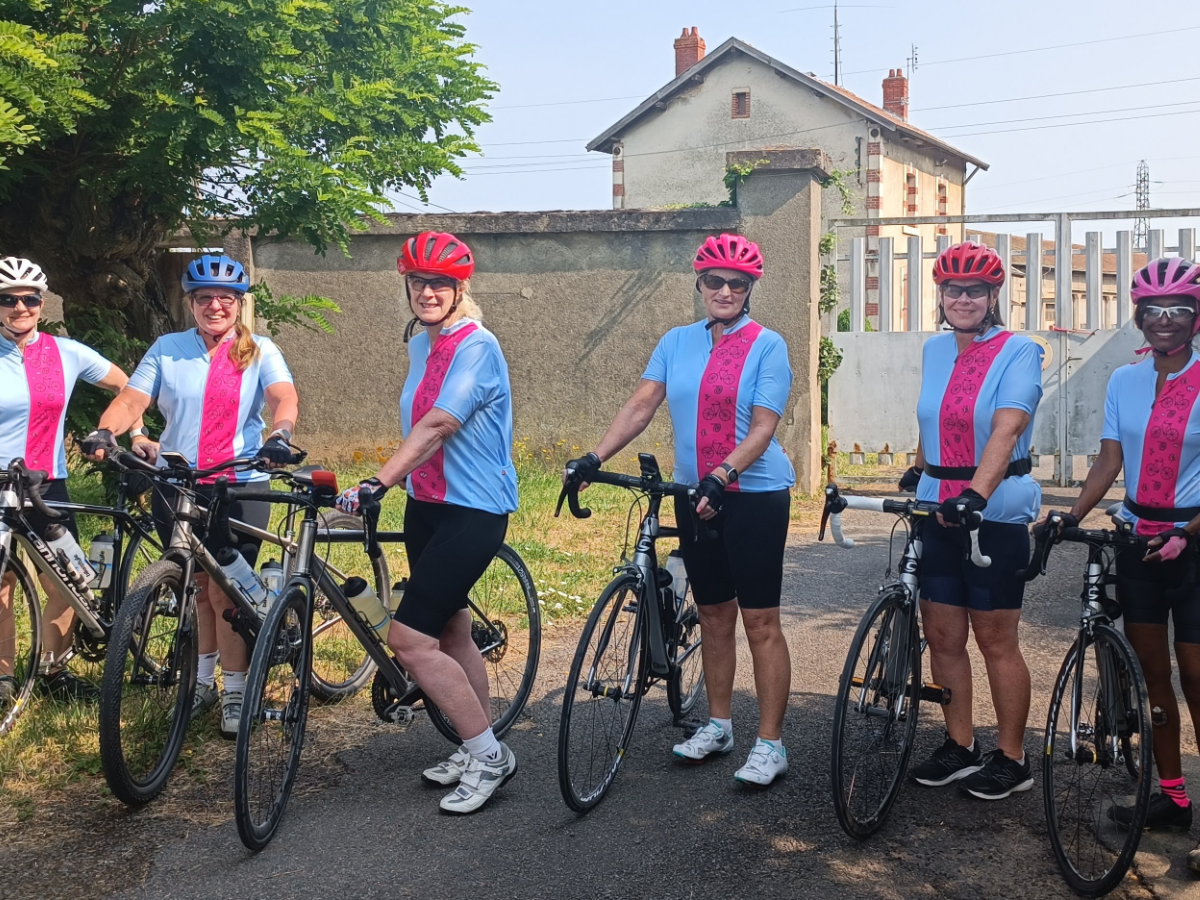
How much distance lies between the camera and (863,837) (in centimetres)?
430

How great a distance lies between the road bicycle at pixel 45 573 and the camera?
4.91 m

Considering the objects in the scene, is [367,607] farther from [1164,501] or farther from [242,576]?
[1164,501]

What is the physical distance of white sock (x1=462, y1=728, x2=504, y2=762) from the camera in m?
4.63

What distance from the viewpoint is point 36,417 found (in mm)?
5379

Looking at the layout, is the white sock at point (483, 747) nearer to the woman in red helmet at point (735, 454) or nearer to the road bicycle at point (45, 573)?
the woman in red helmet at point (735, 454)

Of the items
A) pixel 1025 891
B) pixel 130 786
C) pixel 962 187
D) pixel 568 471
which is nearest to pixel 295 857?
pixel 130 786

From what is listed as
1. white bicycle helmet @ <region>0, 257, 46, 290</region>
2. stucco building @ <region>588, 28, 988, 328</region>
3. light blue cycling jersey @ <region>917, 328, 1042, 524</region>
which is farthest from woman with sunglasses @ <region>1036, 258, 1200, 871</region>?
stucco building @ <region>588, 28, 988, 328</region>

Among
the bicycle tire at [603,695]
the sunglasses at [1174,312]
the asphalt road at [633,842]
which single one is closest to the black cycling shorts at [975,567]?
the asphalt road at [633,842]

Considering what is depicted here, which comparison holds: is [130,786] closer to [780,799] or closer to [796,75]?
[780,799]

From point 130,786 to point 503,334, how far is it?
8.81 metres

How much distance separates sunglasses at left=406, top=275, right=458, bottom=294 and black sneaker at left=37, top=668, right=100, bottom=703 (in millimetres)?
2479

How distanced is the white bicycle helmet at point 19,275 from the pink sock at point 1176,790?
4891 mm

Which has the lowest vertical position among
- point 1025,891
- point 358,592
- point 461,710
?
point 1025,891

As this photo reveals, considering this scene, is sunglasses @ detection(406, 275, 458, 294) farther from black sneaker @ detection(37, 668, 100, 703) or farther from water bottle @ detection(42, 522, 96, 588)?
black sneaker @ detection(37, 668, 100, 703)
